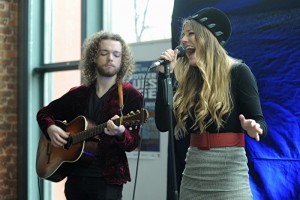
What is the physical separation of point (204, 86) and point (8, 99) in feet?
12.7

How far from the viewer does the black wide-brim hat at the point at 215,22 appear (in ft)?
7.30

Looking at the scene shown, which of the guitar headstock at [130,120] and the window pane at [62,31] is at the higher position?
the window pane at [62,31]

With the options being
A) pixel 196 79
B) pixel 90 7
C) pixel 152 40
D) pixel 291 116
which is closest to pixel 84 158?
pixel 196 79

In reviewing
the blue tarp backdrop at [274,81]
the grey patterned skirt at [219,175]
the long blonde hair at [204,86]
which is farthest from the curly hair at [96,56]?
the grey patterned skirt at [219,175]

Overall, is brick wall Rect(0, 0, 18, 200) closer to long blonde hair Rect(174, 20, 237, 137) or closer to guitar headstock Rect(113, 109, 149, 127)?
guitar headstock Rect(113, 109, 149, 127)

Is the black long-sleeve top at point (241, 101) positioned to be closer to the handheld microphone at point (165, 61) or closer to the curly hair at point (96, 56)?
the handheld microphone at point (165, 61)

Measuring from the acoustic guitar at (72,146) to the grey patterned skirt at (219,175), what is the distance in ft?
1.83

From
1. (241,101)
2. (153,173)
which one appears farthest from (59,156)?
(241,101)

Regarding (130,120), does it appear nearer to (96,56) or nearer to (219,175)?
(96,56)

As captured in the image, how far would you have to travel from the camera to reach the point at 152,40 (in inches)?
162

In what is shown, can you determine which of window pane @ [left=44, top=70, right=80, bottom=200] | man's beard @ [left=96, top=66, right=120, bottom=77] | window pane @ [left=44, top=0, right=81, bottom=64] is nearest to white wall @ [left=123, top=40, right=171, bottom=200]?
man's beard @ [left=96, top=66, right=120, bottom=77]

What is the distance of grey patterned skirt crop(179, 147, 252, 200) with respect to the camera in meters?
2.03

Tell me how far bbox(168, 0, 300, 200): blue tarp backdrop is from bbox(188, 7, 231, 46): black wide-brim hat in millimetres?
753

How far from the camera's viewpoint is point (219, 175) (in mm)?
2051
